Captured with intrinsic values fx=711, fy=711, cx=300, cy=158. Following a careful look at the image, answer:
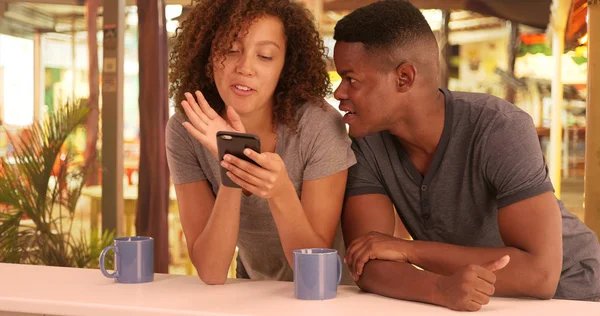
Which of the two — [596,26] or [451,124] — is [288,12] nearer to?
[451,124]

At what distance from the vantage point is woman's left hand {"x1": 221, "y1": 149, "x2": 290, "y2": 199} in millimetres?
1461

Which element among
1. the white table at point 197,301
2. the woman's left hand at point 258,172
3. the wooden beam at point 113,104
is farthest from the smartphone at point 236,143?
the wooden beam at point 113,104

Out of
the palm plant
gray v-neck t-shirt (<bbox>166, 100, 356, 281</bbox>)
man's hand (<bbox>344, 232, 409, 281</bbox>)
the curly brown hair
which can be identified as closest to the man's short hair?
the curly brown hair

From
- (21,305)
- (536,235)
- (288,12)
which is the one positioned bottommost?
(21,305)

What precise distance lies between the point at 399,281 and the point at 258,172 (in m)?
0.37

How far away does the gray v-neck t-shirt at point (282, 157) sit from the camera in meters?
1.77

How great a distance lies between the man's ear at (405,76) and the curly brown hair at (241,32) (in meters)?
0.24

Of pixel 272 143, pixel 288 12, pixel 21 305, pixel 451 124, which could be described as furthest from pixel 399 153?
pixel 21 305

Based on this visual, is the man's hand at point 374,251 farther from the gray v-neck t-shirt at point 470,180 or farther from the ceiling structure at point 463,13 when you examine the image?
the ceiling structure at point 463,13

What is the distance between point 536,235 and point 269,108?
76 cm

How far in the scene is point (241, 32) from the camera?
175cm

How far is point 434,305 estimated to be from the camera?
4.58 ft

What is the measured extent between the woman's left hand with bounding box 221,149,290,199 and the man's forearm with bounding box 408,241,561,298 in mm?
338

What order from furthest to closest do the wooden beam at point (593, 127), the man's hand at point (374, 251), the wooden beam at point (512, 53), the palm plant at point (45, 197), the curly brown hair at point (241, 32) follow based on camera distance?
the palm plant at point (45, 197)
the wooden beam at point (512, 53)
the wooden beam at point (593, 127)
the curly brown hair at point (241, 32)
the man's hand at point (374, 251)
